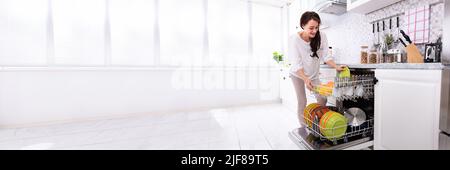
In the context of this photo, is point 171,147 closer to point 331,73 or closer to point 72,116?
point 331,73

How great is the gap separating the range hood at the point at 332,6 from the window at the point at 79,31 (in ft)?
8.65

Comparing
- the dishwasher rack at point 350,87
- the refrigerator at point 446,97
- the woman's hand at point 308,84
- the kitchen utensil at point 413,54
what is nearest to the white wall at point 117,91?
the woman's hand at point 308,84

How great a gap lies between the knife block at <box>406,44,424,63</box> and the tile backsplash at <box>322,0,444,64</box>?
0.21m

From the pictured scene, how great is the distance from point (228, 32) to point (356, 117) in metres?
2.20

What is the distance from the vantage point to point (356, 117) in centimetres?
131

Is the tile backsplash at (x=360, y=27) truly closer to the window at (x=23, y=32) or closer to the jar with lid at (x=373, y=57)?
the jar with lid at (x=373, y=57)

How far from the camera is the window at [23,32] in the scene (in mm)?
1944

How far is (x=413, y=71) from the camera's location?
2.98ft

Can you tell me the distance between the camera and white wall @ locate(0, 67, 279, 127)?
2.04 meters

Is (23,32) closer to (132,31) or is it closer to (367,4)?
(132,31)

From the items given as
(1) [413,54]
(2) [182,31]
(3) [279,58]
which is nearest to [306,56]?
(1) [413,54]

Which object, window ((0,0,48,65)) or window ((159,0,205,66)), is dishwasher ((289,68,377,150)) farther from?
window ((0,0,48,65))

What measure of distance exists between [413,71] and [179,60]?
8.04 ft
